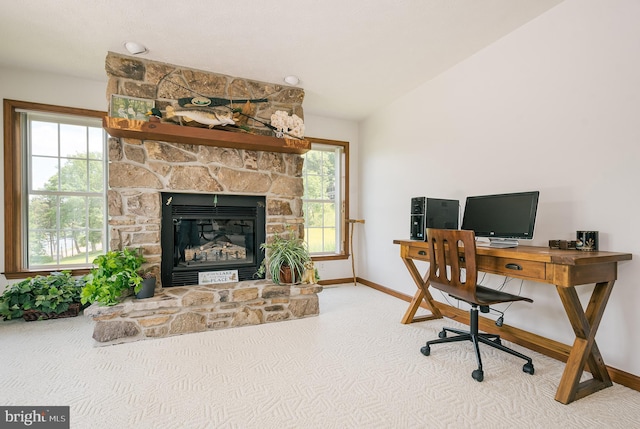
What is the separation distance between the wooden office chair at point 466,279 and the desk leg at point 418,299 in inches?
16.8

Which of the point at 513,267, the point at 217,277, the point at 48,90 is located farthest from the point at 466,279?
the point at 48,90

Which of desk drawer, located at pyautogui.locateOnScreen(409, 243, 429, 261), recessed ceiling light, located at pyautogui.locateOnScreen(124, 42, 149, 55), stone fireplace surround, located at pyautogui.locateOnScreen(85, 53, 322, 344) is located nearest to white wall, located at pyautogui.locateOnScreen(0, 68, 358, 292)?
stone fireplace surround, located at pyautogui.locateOnScreen(85, 53, 322, 344)

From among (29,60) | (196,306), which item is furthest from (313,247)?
(29,60)

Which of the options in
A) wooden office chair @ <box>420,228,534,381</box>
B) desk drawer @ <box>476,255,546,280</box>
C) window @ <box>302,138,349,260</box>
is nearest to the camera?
desk drawer @ <box>476,255,546,280</box>

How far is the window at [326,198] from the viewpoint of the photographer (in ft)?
15.2

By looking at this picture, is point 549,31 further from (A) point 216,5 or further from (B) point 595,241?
(A) point 216,5

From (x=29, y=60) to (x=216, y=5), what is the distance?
2312 mm

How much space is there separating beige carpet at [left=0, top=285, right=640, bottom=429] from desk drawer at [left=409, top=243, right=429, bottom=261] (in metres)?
0.70

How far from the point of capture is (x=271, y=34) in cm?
257

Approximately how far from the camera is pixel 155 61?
3.00 meters

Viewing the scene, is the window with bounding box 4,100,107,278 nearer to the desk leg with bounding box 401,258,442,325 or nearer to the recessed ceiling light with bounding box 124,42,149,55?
the recessed ceiling light with bounding box 124,42,149,55

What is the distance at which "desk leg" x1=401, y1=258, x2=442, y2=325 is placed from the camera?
2.87 m

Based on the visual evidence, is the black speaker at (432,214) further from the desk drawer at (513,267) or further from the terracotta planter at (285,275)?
the terracotta planter at (285,275)

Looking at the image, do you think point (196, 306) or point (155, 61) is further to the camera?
point (155, 61)
